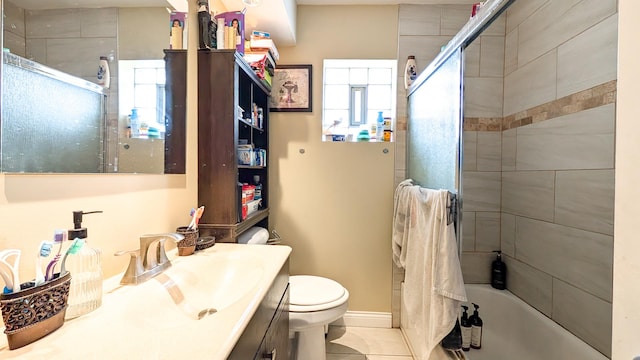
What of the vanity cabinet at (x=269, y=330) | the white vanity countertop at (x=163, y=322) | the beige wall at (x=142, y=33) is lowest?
the vanity cabinet at (x=269, y=330)

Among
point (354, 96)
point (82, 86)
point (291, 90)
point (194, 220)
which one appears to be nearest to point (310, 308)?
point (194, 220)

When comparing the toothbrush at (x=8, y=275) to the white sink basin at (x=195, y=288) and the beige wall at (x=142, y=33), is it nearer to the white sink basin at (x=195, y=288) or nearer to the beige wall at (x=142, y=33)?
the white sink basin at (x=195, y=288)

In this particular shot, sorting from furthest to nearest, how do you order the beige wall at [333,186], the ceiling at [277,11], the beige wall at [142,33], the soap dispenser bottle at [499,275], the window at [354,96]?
1. the window at [354,96]
2. the beige wall at [333,186]
3. the soap dispenser bottle at [499,275]
4. the ceiling at [277,11]
5. the beige wall at [142,33]

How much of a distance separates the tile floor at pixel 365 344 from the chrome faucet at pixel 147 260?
136 cm

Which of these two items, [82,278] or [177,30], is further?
[177,30]

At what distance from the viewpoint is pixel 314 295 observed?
154 cm

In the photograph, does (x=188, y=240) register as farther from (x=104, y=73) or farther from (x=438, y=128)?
(x=438, y=128)

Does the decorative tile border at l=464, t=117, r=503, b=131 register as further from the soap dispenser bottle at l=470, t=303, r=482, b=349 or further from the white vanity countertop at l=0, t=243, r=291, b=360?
the white vanity countertop at l=0, t=243, r=291, b=360

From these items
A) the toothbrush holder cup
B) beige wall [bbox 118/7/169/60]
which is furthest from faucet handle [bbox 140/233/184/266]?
beige wall [bbox 118/7/169/60]

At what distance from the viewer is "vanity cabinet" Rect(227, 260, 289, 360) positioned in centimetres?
66

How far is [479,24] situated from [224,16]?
3.90 ft

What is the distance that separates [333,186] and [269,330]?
4.32ft

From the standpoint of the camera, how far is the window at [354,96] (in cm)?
225

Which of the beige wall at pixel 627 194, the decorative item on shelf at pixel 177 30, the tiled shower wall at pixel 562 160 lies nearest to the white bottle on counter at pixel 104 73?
the decorative item on shelf at pixel 177 30
